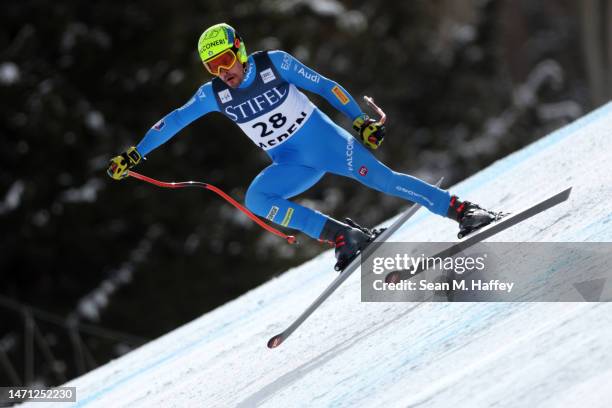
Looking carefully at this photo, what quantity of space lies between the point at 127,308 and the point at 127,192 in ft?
5.25

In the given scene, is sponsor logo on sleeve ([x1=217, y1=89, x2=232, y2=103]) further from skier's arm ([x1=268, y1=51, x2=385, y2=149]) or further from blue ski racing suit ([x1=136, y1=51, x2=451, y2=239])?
skier's arm ([x1=268, y1=51, x2=385, y2=149])

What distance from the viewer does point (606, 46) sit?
1978cm

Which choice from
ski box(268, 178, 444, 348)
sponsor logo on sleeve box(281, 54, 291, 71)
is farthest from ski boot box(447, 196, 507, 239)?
sponsor logo on sleeve box(281, 54, 291, 71)

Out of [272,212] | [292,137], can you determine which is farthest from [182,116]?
[272,212]

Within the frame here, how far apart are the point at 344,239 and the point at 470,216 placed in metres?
0.63

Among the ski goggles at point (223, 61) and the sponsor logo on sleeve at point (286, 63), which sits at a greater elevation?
the sponsor logo on sleeve at point (286, 63)

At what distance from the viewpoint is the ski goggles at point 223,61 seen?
495 centimetres

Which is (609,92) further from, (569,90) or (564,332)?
(564,332)

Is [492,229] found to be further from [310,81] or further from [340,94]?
[310,81]

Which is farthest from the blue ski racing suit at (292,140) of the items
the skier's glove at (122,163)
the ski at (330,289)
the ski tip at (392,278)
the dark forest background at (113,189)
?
the dark forest background at (113,189)

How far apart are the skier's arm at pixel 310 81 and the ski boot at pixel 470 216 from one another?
0.72 metres

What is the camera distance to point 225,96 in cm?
513

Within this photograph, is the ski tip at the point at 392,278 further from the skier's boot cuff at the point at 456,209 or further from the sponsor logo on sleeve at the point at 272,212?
the sponsor logo on sleeve at the point at 272,212

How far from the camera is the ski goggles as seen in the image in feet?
16.2
